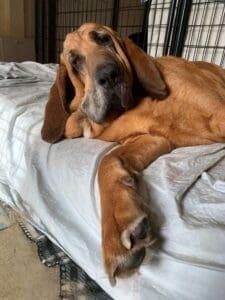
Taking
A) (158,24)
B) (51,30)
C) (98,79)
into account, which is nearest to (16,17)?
(51,30)

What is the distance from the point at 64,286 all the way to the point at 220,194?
0.65 m

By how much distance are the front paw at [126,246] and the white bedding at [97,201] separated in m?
0.05

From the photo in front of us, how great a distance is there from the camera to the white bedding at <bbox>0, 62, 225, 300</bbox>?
567 millimetres

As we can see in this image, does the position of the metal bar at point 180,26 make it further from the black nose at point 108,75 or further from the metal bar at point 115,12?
the metal bar at point 115,12

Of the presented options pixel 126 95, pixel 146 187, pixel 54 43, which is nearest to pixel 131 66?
pixel 126 95

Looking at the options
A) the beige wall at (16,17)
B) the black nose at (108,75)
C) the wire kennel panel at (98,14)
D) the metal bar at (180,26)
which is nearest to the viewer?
the black nose at (108,75)

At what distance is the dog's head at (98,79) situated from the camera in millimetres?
980

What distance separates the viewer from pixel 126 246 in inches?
21.8

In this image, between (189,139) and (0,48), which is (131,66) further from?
(0,48)

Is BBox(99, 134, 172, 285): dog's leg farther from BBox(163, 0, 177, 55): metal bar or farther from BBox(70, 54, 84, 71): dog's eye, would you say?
BBox(163, 0, 177, 55): metal bar

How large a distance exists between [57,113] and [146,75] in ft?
1.19

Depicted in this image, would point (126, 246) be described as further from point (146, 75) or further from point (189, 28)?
point (189, 28)

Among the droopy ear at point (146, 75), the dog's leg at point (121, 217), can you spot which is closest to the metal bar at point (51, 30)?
the droopy ear at point (146, 75)

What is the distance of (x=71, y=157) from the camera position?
100cm
